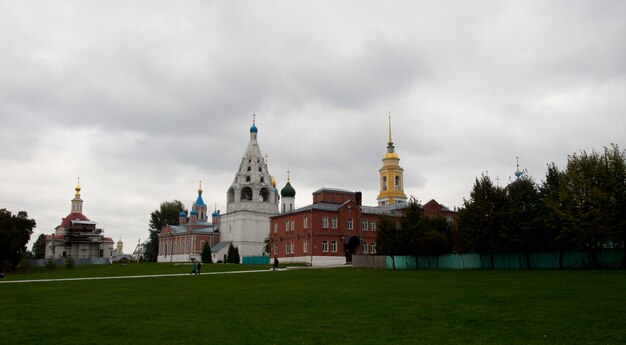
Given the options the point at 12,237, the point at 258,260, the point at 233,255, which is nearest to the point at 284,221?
the point at 258,260

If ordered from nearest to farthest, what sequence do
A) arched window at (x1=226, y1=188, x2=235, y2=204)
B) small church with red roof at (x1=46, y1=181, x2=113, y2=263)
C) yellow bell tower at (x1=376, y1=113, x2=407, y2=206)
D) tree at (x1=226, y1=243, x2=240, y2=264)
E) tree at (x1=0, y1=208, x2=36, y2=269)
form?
tree at (x1=0, y1=208, x2=36, y2=269), tree at (x1=226, y1=243, x2=240, y2=264), arched window at (x1=226, y1=188, x2=235, y2=204), yellow bell tower at (x1=376, y1=113, x2=407, y2=206), small church with red roof at (x1=46, y1=181, x2=113, y2=263)

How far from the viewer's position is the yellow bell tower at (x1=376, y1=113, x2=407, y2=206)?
352ft

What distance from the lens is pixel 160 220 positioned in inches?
5256

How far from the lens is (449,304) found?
62.0ft

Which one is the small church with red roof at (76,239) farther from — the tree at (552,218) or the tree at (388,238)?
the tree at (552,218)

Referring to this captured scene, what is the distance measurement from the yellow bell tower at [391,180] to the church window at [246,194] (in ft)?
86.5

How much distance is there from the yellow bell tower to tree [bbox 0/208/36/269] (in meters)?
61.6

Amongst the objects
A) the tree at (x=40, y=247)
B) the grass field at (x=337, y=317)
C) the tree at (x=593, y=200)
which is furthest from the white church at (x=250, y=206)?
the grass field at (x=337, y=317)

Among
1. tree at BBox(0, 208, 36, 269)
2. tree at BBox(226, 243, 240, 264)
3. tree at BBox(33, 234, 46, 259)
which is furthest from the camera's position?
tree at BBox(33, 234, 46, 259)

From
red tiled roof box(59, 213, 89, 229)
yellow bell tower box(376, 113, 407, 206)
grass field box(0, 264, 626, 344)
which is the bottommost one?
grass field box(0, 264, 626, 344)

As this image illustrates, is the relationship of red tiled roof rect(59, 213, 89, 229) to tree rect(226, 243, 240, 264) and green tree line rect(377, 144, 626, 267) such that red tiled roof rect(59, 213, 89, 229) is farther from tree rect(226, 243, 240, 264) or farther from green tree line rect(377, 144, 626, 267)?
green tree line rect(377, 144, 626, 267)

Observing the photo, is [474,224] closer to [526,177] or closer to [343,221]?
[526,177]

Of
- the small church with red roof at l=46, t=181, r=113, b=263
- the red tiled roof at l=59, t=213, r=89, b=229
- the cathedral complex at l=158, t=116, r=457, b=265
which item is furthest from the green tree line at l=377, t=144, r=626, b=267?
the red tiled roof at l=59, t=213, r=89, b=229

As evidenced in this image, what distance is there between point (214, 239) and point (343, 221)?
128 feet
